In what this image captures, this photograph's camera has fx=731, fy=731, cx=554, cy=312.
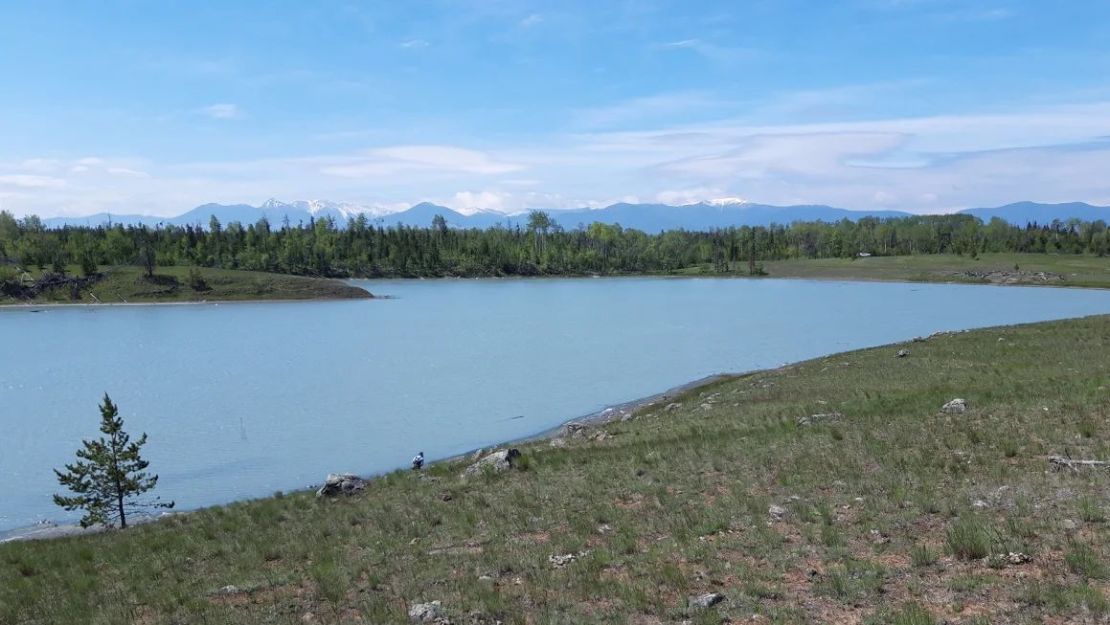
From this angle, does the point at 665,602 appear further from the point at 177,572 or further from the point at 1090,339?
the point at 1090,339

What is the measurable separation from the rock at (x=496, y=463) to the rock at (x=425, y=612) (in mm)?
11598

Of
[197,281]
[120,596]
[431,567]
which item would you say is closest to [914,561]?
[431,567]

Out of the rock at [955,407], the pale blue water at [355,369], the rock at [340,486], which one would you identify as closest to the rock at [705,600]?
the rock at [955,407]

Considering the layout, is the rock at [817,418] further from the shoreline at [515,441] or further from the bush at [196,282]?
the bush at [196,282]

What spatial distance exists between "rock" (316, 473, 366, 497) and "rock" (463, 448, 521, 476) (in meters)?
3.98

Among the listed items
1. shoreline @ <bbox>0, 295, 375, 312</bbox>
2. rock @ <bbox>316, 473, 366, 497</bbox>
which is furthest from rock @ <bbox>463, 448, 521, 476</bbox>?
shoreline @ <bbox>0, 295, 375, 312</bbox>

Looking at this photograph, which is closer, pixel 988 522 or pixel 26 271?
pixel 988 522

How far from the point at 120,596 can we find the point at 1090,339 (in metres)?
53.1

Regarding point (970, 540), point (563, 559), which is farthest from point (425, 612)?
point (970, 540)

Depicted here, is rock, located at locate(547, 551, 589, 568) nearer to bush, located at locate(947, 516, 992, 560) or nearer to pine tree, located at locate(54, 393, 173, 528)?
bush, located at locate(947, 516, 992, 560)

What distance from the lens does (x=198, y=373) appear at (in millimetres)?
68125

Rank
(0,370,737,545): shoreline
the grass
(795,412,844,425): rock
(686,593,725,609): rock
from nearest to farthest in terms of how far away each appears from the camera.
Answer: (686,593,725,609): rock
the grass
(795,412,844,425): rock
(0,370,737,545): shoreline

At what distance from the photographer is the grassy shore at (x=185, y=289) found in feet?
554

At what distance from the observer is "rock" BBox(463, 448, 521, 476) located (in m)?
24.1
